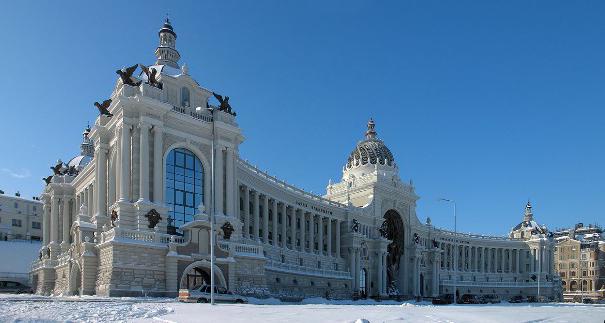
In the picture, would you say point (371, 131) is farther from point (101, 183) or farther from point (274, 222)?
point (101, 183)

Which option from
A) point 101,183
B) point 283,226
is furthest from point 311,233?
point 101,183

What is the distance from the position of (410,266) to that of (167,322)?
96.0 metres

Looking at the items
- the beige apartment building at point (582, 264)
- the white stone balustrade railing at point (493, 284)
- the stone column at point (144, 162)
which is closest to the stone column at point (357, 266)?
the white stone balustrade railing at point (493, 284)

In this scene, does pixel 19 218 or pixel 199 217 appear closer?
pixel 199 217

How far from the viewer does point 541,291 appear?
149 m

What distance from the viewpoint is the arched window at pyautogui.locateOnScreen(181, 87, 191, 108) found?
62.8 metres

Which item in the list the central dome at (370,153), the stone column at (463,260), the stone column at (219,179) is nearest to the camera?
the stone column at (219,179)

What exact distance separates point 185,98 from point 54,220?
34702mm

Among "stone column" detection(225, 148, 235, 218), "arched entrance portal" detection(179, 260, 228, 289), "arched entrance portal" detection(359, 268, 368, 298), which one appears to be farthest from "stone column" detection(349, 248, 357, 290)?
"arched entrance portal" detection(179, 260, 228, 289)

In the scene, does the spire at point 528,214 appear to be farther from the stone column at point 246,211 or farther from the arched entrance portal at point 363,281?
the stone column at point 246,211

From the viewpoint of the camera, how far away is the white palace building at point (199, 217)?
180 feet

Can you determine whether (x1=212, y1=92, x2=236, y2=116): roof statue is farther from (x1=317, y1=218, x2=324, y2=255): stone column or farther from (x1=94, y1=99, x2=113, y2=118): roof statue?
(x1=317, y1=218, x2=324, y2=255): stone column

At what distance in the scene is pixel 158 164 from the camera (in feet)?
194

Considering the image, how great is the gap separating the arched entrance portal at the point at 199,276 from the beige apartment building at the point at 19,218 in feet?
258
